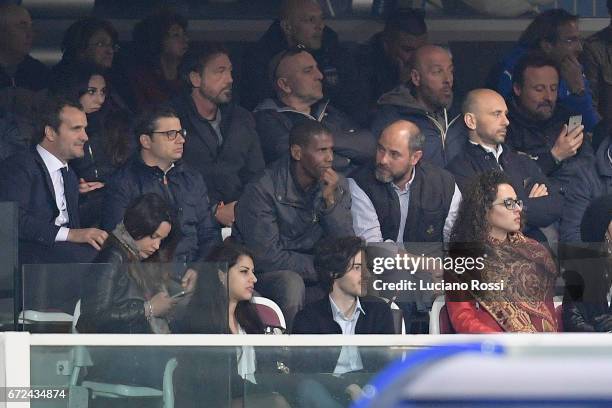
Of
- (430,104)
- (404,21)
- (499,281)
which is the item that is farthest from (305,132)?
(499,281)

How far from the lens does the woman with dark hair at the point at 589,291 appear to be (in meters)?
7.52

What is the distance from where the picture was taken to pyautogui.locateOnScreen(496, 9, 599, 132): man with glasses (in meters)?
8.38

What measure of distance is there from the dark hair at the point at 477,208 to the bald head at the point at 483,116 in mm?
278

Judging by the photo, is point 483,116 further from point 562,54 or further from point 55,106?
point 55,106

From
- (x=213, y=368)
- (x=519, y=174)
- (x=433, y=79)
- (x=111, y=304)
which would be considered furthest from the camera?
(x=433, y=79)

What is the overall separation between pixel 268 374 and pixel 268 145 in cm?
157

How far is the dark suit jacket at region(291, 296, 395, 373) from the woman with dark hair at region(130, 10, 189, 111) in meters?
1.53

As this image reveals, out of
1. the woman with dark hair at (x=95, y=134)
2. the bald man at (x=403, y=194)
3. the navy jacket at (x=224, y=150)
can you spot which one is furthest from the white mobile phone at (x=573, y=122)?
the woman with dark hair at (x=95, y=134)

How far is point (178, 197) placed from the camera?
815cm

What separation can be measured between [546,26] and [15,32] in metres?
2.85

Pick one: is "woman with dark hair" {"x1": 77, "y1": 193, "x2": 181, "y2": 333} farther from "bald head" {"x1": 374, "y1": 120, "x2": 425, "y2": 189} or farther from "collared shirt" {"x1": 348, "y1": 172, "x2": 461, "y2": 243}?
"bald head" {"x1": 374, "y1": 120, "x2": 425, "y2": 189}

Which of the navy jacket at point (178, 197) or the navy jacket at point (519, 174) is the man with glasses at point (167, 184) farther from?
the navy jacket at point (519, 174)

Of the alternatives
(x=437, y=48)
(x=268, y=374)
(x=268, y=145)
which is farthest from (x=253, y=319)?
(x=437, y=48)

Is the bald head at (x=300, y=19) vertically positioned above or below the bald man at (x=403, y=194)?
above
